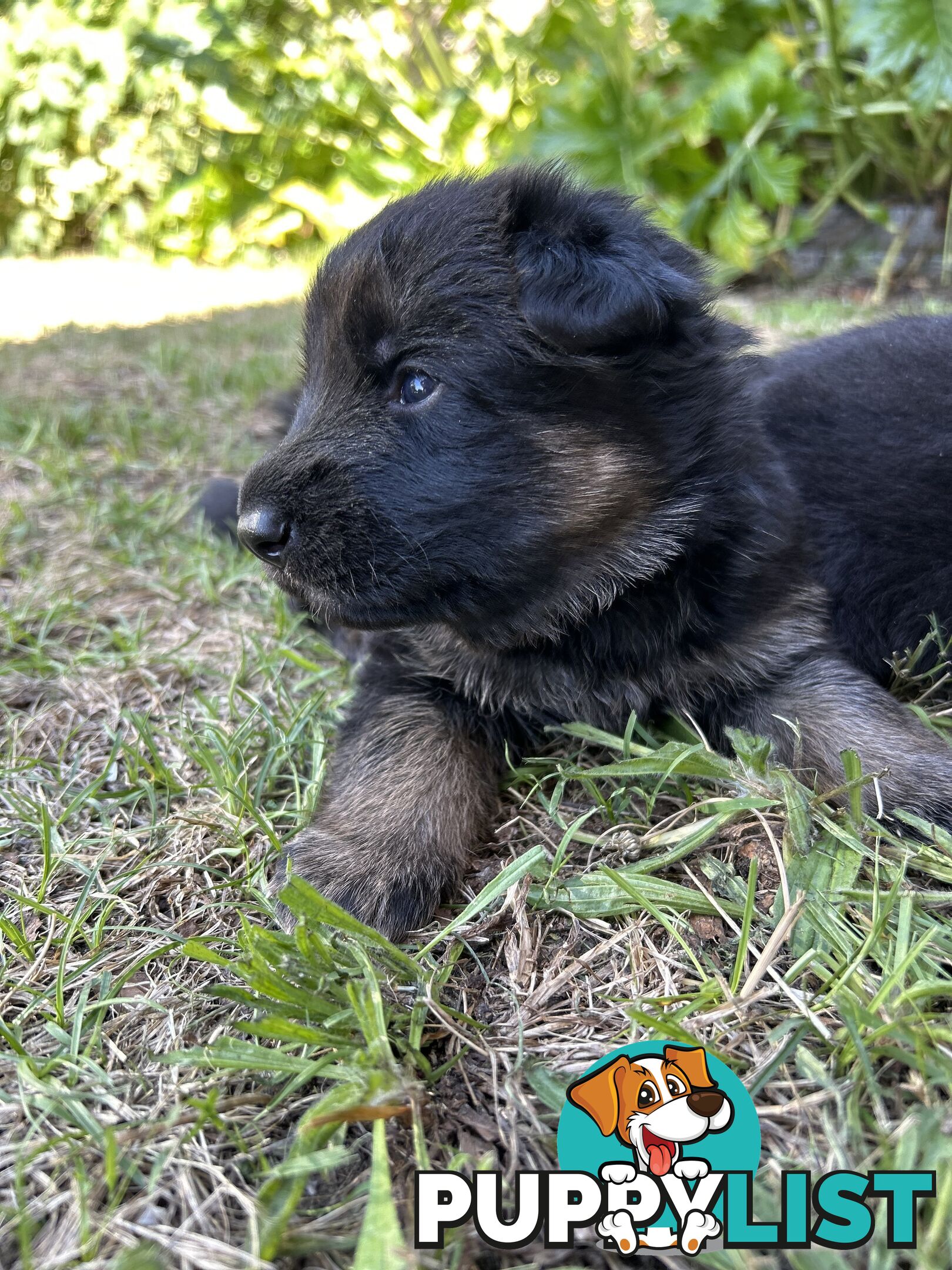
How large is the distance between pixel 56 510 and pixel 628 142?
217 inches

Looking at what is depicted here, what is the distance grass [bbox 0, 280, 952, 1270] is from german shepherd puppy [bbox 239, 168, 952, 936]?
0.15m

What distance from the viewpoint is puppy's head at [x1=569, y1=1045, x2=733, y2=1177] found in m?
1.33

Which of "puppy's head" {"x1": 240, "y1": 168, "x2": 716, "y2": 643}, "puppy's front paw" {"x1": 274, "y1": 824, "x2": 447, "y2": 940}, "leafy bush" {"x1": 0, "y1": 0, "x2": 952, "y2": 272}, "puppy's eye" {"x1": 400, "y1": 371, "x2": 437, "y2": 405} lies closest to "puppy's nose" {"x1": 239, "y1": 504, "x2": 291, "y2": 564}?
"puppy's head" {"x1": 240, "y1": 168, "x2": 716, "y2": 643}

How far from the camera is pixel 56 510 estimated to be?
398 centimetres

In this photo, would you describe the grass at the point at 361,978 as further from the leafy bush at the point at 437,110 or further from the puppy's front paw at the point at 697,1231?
the leafy bush at the point at 437,110

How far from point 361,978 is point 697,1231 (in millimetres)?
650

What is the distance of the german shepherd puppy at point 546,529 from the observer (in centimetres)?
200

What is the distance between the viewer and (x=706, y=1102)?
135cm

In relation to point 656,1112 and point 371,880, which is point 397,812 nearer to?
point 371,880

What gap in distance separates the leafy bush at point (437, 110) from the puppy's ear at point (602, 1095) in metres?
6.24

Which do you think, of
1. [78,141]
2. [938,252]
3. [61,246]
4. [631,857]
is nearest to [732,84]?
[938,252]

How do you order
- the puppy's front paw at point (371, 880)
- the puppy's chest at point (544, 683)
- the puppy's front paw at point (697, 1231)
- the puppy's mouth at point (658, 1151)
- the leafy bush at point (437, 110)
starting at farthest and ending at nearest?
the leafy bush at point (437, 110), the puppy's chest at point (544, 683), the puppy's front paw at point (371, 880), the puppy's mouth at point (658, 1151), the puppy's front paw at point (697, 1231)

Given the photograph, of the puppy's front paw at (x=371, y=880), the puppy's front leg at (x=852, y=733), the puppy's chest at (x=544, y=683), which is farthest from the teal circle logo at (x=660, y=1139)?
the puppy's chest at (x=544, y=683)

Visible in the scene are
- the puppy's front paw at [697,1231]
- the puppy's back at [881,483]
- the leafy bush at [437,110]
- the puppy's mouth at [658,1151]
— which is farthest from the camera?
the leafy bush at [437,110]
